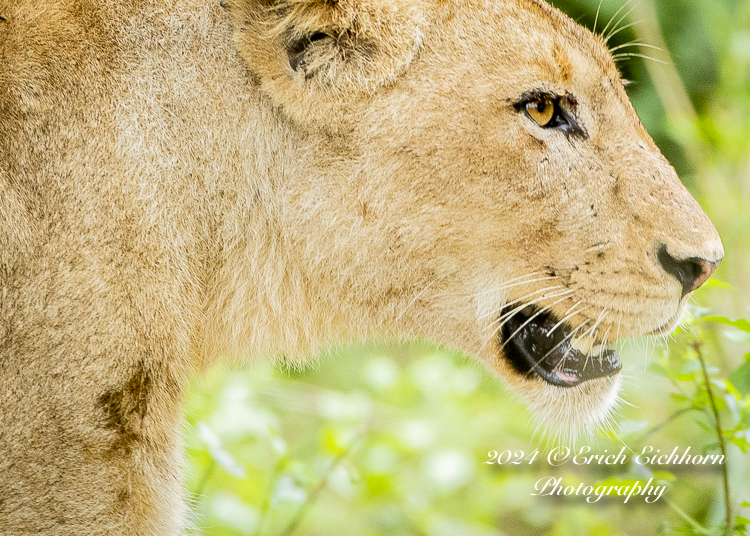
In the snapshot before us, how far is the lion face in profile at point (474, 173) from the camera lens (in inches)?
83.6

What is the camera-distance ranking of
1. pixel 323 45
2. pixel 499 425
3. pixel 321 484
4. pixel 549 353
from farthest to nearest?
pixel 499 425 < pixel 321 484 < pixel 549 353 < pixel 323 45

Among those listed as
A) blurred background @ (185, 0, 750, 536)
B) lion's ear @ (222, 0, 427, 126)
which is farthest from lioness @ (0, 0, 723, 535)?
blurred background @ (185, 0, 750, 536)

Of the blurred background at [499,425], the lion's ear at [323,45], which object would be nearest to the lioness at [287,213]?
the lion's ear at [323,45]

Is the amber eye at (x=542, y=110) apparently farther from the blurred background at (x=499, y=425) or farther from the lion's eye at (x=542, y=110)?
the blurred background at (x=499, y=425)

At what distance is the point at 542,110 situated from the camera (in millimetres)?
2203

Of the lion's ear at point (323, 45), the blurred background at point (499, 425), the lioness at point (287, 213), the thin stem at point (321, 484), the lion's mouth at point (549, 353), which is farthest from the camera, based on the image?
the blurred background at point (499, 425)

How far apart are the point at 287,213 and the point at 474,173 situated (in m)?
0.50

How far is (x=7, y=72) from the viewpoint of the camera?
6.19 ft

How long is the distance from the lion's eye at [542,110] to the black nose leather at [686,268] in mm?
451

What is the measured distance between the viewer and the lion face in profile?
212cm

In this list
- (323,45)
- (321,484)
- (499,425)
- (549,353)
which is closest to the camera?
(323,45)

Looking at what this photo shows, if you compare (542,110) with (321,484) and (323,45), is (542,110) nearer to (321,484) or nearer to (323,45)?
(323,45)

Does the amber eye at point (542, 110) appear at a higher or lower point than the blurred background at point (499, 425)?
higher

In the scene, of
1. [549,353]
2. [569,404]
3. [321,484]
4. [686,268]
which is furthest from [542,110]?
[321,484]
